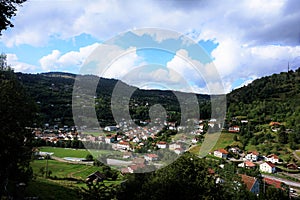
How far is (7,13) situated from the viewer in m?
7.78

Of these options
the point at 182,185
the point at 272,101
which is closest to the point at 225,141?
the point at 272,101

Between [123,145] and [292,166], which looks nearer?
[123,145]

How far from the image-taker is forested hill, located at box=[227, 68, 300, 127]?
69.8 metres

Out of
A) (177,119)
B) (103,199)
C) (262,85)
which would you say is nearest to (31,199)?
(103,199)

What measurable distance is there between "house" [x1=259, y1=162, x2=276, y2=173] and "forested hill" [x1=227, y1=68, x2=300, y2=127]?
68.7ft

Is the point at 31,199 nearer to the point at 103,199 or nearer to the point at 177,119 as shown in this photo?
the point at 103,199

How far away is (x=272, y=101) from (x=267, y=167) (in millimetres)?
40932

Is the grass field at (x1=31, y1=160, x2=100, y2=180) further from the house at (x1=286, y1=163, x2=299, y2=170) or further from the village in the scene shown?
the house at (x1=286, y1=163, x2=299, y2=170)

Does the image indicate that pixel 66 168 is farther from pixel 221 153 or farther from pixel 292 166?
pixel 292 166

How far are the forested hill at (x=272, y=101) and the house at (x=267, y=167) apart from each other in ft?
68.7

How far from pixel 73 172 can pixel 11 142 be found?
22.6 meters

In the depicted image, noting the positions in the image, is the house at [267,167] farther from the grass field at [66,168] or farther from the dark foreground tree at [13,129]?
the dark foreground tree at [13,129]

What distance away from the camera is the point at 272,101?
81438 mm

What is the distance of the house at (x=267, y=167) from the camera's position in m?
45.6
